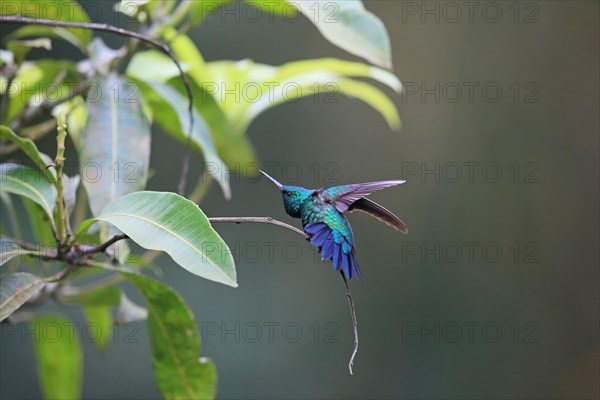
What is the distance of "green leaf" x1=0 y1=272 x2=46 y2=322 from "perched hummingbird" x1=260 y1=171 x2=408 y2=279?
0.42 meters

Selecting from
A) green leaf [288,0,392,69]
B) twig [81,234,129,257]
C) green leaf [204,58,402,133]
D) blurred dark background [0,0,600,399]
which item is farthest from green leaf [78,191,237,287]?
blurred dark background [0,0,600,399]

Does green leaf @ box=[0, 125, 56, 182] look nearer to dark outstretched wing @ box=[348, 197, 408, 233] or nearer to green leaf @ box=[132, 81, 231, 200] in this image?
green leaf @ box=[132, 81, 231, 200]

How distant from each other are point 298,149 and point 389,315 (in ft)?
3.66

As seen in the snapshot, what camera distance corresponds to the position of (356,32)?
4.54ft

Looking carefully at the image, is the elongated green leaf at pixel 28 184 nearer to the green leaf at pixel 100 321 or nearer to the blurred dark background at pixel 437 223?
the green leaf at pixel 100 321

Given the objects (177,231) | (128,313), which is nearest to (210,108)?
(128,313)

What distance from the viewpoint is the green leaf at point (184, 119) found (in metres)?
1.50

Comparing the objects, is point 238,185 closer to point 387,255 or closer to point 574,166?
point 387,255

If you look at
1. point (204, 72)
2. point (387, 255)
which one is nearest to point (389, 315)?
Answer: point (387, 255)

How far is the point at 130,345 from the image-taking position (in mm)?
3797

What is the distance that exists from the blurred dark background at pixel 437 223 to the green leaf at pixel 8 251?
259 cm

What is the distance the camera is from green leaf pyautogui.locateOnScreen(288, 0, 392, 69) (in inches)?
53.6

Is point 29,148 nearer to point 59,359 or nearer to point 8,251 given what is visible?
point 8,251

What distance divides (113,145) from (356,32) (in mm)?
511
